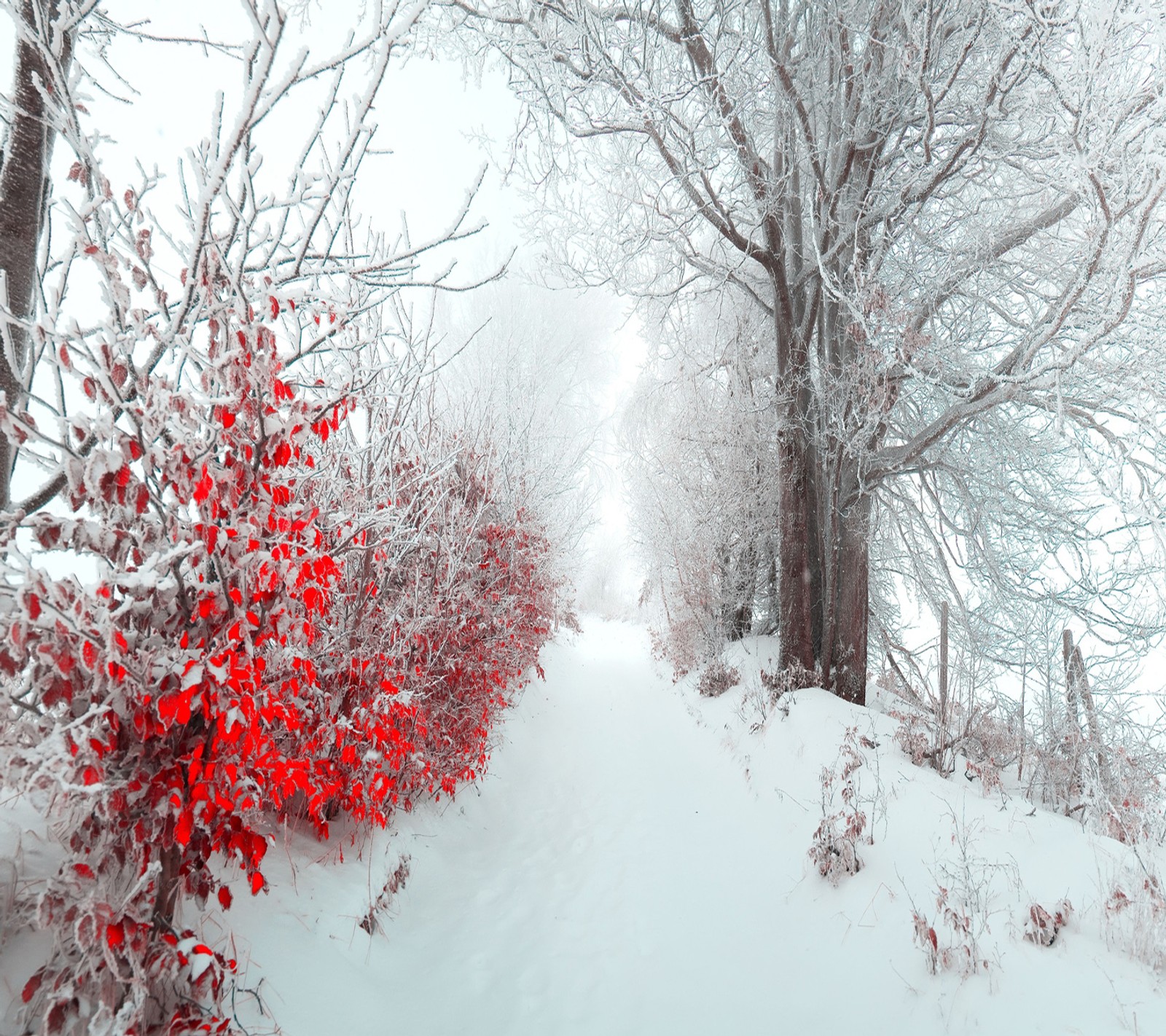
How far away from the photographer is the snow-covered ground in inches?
86.6

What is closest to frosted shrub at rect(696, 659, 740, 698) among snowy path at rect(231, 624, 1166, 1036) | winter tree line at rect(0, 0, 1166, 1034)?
winter tree line at rect(0, 0, 1166, 1034)

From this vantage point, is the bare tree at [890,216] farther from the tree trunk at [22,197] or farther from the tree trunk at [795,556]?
the tree trunk at [22,197]

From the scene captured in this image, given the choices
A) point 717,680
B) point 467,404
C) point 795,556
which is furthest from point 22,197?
point 717,680

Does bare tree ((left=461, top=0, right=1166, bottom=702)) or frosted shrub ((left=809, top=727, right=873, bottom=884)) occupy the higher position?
bare tree ((left=461, top=0, right=1166, bottom=702))

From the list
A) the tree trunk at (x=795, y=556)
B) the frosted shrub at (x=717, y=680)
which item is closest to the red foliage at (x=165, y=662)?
the tree trunk at (x=795, y=556)

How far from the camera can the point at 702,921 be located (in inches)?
129

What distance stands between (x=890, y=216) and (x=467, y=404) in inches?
168

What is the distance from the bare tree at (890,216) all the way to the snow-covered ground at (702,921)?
2144mm

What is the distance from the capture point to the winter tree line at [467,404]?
4.94 feet

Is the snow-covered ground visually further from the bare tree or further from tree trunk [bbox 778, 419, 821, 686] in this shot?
the bare tree

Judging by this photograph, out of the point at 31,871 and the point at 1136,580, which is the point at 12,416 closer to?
the point at 31,871

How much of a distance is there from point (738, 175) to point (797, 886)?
21.7 ft

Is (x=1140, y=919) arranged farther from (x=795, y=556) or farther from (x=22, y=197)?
(x=22, y=197)

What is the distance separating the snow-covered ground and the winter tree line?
341 millimetres
